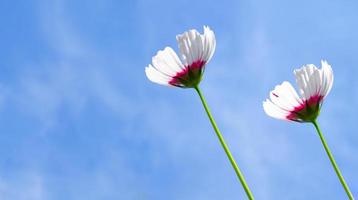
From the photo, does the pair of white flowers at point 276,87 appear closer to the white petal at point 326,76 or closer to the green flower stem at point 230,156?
the white petal at point 326,76

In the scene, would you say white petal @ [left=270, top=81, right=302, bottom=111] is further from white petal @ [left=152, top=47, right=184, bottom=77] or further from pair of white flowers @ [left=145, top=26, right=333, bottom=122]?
white petal @ [left=152, top=47, right=184, bottom=77]

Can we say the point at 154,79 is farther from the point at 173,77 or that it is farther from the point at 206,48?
the point at 206,48

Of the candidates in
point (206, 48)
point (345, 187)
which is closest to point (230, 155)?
point (345, 187)

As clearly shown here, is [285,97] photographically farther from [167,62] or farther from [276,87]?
[167,62]

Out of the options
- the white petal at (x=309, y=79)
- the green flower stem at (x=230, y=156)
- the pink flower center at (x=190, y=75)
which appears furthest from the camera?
the pink flower center at (x=190, y=75)

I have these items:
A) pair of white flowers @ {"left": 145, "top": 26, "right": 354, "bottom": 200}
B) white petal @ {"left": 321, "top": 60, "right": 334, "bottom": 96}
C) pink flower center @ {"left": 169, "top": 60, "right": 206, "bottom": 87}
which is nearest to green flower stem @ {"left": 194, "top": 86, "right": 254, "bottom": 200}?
pair of white flowers @ {"left": 145, "top": 26, "right": 354, "bottom": 200}

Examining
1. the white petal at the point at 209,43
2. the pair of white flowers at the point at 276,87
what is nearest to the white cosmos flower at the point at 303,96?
the pair of white flowers at the point at 276,87

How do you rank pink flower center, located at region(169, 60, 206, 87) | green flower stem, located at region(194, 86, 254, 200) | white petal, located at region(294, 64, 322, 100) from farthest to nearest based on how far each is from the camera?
pink flower center, located at region(169, 60, 206, 87) < white petal, located at region(294, 64, 322, 100) < green flower stem, located at region(194, 86, 254, 200)
